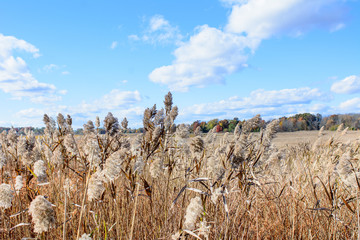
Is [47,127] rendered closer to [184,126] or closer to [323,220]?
[184,126]

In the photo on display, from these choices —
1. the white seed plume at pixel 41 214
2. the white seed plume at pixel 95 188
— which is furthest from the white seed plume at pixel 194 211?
the white seed plume at pixel 41 214

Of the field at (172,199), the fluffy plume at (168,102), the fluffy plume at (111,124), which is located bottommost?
the field at (172,199)

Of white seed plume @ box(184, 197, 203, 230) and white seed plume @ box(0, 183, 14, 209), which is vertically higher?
white seed plume @ box(0, 183, 14, 209)

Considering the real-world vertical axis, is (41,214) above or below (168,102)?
below

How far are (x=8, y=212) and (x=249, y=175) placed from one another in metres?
3.70

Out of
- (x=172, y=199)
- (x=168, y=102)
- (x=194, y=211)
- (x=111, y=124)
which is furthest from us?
(x=168, y=102)

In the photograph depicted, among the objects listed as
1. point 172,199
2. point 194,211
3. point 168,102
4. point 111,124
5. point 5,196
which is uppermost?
point 168,102

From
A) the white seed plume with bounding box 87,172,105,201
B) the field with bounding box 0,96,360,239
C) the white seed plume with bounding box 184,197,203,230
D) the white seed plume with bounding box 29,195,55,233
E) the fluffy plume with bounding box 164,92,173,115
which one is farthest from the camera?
the fluffy plume with bounding box 164,92,173,115

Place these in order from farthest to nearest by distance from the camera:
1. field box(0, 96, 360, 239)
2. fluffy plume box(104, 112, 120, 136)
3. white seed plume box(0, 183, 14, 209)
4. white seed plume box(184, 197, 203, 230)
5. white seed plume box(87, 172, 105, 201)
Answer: fluffy plume box(104, 112, 120, 136) → field box(0, 96, 360, 239) → white seed plume box(0, 183, 14, 209) → white seed plume box(87, 172, 105, 201) → white seed plume box(184, 197, 203, 230)

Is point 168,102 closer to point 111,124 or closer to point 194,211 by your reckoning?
point 111,124

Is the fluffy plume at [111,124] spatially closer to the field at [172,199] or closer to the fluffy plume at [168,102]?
the field at [172,199]

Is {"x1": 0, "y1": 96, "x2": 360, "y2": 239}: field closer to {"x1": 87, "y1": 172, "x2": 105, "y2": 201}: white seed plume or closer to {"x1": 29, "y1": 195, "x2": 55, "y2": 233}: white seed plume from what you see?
{"x1": 87, "y1": 172, "x2": 105, "y2": 201}: white seed plume

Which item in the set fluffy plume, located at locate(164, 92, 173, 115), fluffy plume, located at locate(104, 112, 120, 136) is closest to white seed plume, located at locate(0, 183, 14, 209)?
fluffy plume, located at locate(104, 112, 120, 136)

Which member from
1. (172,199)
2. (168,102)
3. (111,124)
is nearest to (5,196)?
(111,124)
